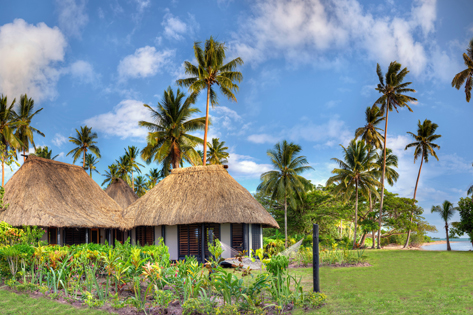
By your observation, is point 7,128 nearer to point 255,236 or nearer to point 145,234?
point 145,234

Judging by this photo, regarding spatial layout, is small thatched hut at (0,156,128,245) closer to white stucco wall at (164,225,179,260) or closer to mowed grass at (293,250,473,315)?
white stucco wall at (164,225,179,260)

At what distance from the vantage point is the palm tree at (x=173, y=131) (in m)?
22.6

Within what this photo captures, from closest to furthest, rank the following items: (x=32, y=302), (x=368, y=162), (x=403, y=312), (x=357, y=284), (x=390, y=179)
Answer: (x=403, y=312)
(x=32, y=302)
(x=357, y=284)
(x=368, y=162)
(x=390, y=179)

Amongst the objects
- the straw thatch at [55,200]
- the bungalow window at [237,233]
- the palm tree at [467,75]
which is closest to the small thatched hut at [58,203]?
the straw thatch at [55,200]

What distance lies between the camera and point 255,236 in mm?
17219

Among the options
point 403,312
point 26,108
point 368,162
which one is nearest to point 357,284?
point 403,312

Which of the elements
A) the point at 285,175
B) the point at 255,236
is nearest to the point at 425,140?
the point at 285,175

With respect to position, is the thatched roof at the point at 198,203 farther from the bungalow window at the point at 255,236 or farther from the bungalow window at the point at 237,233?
the bungalow window at the point at 237,233

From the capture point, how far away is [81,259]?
23.6 feet

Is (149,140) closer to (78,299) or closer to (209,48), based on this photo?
(209,48)

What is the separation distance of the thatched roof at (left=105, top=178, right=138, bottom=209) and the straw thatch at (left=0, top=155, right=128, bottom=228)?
6833 mm

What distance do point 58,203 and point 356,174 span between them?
21.2m

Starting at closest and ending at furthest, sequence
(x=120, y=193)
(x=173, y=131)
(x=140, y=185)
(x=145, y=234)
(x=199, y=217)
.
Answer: (x=199, y=217)
(x=145, y=234)
(x=173, y=131)
(x=120, y=193)
(x=140, y=185)

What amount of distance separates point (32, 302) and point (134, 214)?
35.6 ft
